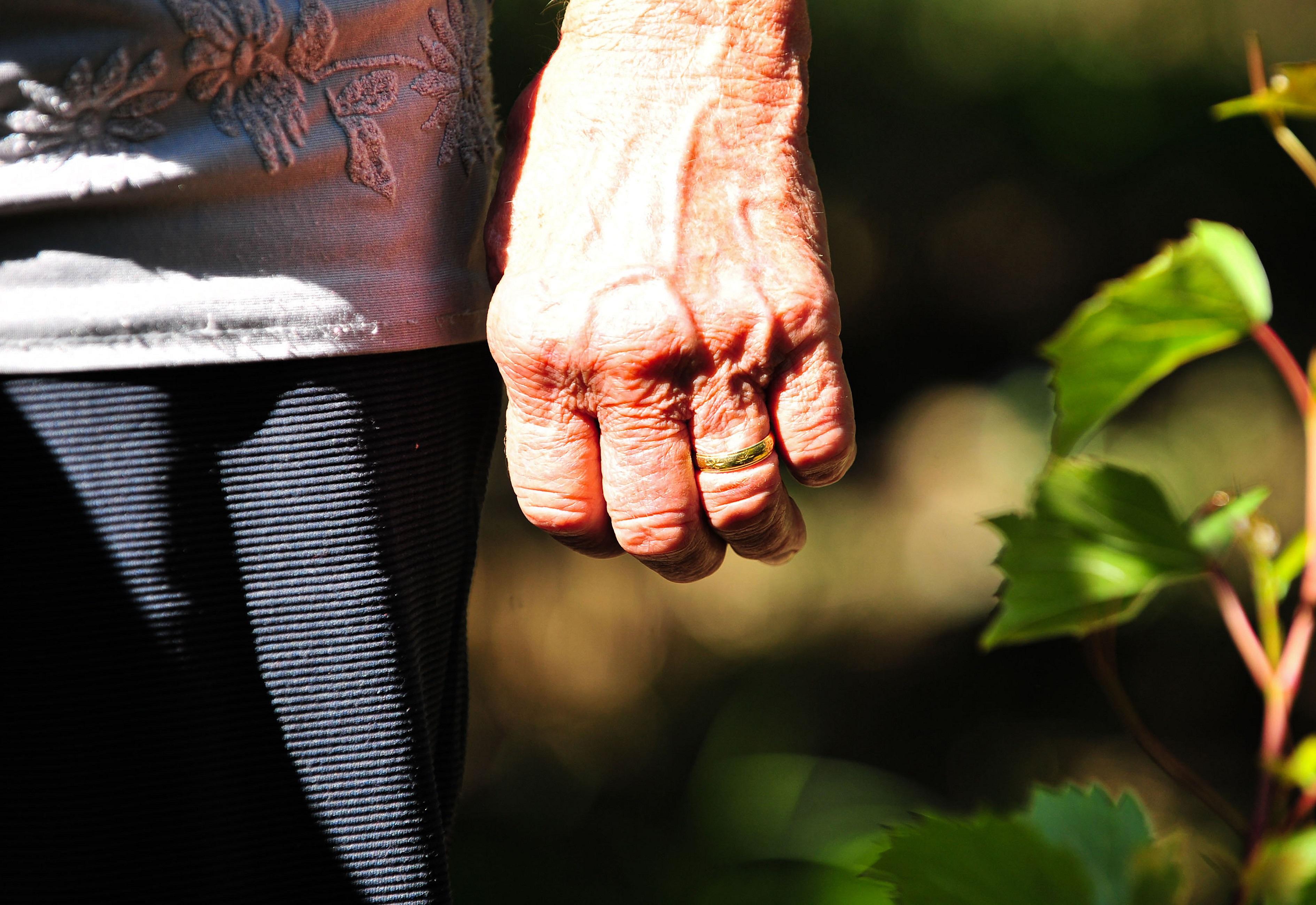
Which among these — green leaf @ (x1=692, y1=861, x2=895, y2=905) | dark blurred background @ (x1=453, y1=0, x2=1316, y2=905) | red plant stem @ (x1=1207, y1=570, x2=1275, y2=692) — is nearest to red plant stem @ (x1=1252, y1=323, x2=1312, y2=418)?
red plant stem @ (x1=1207, y1=570, x2=1275, y2=692)

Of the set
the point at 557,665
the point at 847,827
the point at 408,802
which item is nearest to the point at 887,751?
the point at 847,827

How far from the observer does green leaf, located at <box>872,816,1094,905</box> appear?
517mm

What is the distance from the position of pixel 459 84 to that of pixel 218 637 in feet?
1.52

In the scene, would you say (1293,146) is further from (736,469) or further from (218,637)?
(218,637)

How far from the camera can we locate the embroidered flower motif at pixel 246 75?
65 cm

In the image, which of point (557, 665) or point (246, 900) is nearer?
point (246, 900)

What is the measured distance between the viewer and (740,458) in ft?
2.39

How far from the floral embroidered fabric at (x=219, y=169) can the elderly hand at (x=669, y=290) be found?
97 millimetres

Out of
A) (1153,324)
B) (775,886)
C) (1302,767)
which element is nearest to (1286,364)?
(1153,324)

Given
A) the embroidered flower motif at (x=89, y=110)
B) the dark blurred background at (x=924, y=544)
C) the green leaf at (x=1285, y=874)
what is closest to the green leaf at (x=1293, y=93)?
the green leaf at (x=1285, y=874)

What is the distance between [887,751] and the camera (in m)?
2.71

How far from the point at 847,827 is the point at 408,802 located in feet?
5.75

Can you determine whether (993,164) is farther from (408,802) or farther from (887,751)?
(408,802)

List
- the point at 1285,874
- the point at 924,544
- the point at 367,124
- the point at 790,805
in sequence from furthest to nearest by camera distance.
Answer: the point at 924,544
the point at 790,805
the point at 367,124
the point at 1285,874
